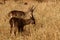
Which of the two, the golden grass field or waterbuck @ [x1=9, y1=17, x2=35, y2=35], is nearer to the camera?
the golden grass field

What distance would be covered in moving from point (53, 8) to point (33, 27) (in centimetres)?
511

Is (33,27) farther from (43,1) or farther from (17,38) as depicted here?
(43,1)

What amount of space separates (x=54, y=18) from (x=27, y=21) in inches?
85.5

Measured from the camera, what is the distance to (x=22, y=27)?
10.9 m

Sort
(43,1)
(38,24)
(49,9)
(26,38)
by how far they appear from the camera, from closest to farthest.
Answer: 1. (26,38)
2. (38,24)
3. (49,9)
4. (43,1)

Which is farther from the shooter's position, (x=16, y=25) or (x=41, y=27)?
(x=41, y=27)

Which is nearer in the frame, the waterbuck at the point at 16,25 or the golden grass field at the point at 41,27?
the golden grass field at the point at 41,27

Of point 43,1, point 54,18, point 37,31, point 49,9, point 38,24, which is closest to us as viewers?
point 37,31

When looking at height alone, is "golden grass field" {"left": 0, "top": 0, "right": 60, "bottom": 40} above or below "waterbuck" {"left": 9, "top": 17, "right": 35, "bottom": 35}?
below

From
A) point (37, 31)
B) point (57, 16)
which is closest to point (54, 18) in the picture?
point (57, 16)

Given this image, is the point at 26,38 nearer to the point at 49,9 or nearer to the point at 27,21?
the point at 27,21

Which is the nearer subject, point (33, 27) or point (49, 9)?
point (33, 27)

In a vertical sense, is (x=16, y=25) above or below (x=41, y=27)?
above

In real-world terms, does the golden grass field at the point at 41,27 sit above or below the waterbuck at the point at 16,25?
below
